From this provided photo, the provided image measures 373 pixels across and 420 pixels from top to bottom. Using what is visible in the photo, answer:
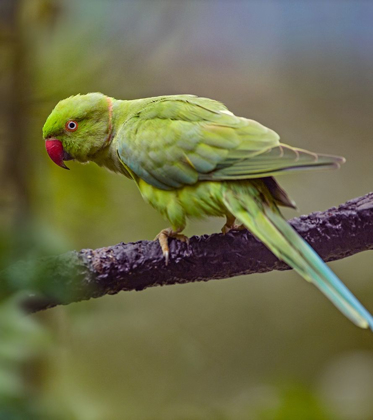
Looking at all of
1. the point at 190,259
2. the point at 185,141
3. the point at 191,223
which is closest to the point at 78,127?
the point at 185,141

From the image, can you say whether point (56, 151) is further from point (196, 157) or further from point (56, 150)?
point (196, 157)

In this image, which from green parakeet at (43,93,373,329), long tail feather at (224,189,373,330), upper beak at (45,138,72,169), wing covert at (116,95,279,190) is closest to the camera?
long tail feather at (224,189,373,330)

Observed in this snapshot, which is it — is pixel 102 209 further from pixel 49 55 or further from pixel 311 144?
pixel 311 144

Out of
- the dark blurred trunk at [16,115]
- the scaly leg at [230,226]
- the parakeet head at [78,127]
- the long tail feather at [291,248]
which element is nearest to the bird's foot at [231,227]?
the scaly leg at [230,226]

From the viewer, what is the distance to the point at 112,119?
136 centimetres

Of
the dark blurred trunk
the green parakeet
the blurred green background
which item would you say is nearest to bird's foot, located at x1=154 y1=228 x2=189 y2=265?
the green parakeet

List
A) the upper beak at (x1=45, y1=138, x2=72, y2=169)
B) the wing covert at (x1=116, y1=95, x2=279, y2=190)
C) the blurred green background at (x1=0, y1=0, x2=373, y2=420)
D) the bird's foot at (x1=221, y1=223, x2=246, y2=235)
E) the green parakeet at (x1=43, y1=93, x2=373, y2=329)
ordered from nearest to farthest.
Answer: the green parakeet at (x1=43, y1=93, x2=373, y2=329), the wing covert at (x1=116, y1=95, x2=279, y2=190), the bird's foot at (x1=221, y1=223, x2=246, y2=235), the upper beak at (x1=45, y1=138, x2=72, y2=169), the blurred green background at (x1=0, y1=0, x2=373, y2=420)

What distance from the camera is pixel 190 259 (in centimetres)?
117

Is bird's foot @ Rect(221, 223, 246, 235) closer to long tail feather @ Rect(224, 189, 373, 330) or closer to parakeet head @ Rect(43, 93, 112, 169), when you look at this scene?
long tail feather @ Rect(224, 189, 373, 330)

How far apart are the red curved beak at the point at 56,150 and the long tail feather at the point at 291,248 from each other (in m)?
0.49

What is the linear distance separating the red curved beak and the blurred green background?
18cm

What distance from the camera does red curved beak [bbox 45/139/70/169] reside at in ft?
4.42

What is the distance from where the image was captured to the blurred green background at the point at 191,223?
1.56 meters

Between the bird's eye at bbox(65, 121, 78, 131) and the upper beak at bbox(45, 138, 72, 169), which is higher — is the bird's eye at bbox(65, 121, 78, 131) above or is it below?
above
